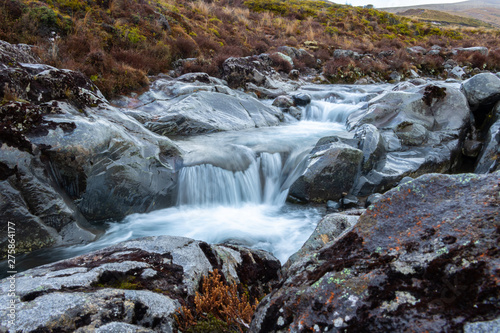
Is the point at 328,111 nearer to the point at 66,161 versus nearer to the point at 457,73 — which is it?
the point at 66,161

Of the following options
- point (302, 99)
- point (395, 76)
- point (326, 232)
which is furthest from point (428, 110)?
point (395, 76)

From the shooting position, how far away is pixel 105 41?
1323 cm

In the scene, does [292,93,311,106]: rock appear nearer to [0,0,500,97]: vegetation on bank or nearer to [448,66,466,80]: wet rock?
[0,0,500,97]: vegetation on bank

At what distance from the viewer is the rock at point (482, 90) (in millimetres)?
8867

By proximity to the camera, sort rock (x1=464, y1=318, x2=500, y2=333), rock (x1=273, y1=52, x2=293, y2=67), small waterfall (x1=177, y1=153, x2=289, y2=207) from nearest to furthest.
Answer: rock (x1=464, y1=318, x2=500, y2=333), small waterfall (x1=177, y1=153, x2=289, y2=207), rock (x1=273, y1=52, x2=293, y2=67)

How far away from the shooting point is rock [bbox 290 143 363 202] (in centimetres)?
723

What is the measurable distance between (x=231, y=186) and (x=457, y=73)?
933 inches

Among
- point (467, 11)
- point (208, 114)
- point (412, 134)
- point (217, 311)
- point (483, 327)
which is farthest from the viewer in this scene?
point (467, 11)

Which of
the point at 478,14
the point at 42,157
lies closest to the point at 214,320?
the point at 42,157

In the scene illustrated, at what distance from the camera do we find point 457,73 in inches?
875

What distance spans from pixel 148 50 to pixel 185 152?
9.23 meters

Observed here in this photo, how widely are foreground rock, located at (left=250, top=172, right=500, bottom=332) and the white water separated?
12.1 ft

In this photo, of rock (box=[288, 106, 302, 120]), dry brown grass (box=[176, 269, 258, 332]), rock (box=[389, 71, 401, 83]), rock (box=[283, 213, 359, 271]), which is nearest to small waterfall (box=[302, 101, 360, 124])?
rock (box=[288, 106, 302, 120])

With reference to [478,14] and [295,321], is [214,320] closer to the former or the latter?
[295,321]
